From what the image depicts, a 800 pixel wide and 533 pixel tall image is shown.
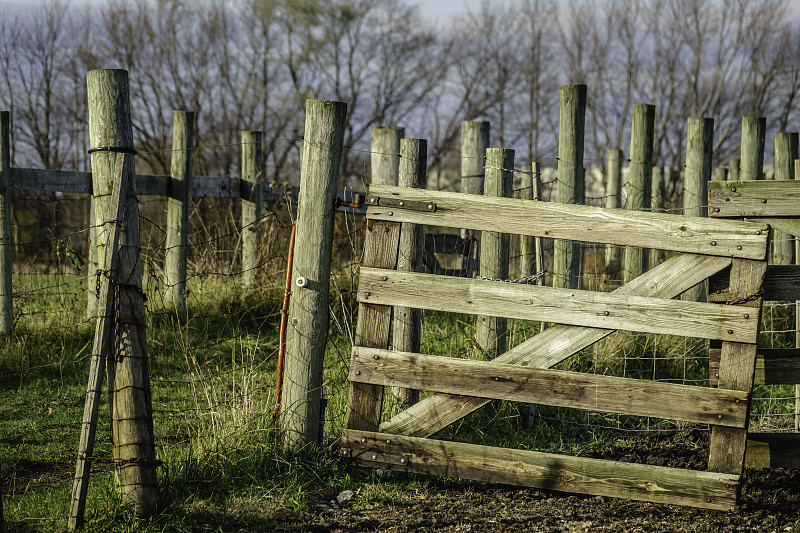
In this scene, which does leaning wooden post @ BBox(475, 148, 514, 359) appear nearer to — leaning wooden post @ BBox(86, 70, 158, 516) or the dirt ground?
the dirt ground

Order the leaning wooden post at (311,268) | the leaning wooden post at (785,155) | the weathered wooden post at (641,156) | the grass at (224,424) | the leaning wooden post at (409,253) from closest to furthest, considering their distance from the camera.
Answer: the grass at (224,424) → the leaning wooden post at (311,268) → the leaning wooden post at (409,253) → the weathered wooden post at (641,156) → the leaning wooden post at (785,155)

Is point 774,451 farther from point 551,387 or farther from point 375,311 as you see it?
point 375,311

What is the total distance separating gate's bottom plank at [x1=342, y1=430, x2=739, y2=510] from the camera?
4.05m

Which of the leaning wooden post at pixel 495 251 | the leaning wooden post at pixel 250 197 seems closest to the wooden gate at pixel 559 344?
the leaning wooden post at pixel 495 251

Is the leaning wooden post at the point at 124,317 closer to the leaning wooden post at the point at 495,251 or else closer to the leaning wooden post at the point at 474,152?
the leaning wooden post at the point at 495,251

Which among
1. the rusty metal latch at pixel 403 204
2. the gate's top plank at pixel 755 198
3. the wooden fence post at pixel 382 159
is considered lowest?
the rusty metal latch at pixel 403 204

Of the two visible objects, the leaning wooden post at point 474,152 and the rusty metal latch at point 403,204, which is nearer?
the rusty metal latch at point 403,204

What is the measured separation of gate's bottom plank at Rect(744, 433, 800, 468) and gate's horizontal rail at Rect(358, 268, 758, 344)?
79 cm

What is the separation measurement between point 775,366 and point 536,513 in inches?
67.8

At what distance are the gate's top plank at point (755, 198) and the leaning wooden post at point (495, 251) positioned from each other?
1.70 metres

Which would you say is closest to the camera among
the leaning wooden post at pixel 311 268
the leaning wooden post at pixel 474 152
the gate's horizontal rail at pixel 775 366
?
the leaning wooden post at pixel 311 268

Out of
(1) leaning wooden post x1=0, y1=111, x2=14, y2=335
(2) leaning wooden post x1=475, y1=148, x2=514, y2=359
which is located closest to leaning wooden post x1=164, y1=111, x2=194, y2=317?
(1) leaning wooden post x1=0, y1=111, x2=14, y2=335

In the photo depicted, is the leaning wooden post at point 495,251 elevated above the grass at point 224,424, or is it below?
above

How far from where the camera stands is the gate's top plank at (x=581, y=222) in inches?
157
